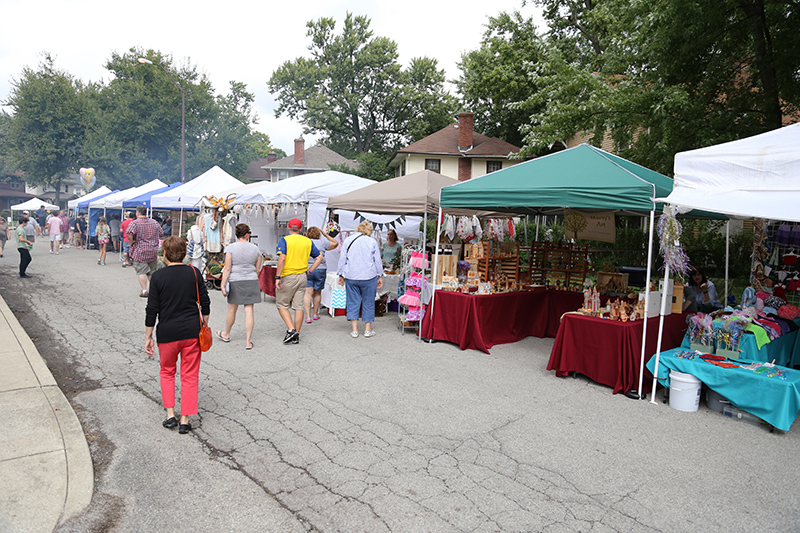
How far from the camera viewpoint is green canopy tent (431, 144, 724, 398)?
5.68 metres

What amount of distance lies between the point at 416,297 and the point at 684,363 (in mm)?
4101

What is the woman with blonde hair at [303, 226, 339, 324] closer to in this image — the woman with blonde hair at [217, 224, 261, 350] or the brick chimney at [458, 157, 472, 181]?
the woman with blonde hair at [217, 224, 261, 350]

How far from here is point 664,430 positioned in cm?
471

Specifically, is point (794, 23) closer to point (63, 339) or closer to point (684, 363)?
point (684, 363)

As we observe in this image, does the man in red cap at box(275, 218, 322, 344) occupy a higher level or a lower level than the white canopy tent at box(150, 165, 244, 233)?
lower

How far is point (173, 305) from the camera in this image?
4.21 m

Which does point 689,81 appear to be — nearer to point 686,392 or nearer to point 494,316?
point 494,316

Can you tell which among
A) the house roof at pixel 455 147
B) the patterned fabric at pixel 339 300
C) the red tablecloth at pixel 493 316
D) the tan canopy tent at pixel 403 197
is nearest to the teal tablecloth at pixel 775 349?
the red tablecloth at pixel 493 316

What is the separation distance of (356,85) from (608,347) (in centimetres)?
5093

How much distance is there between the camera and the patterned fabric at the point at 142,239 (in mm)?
10703

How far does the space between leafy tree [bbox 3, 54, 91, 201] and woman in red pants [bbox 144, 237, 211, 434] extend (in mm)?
43438

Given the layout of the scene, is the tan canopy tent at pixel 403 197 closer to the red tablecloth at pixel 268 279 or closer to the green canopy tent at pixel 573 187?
the green canopy tent at pixel 573 187

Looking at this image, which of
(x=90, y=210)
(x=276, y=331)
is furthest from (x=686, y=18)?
(x=90, y=210)

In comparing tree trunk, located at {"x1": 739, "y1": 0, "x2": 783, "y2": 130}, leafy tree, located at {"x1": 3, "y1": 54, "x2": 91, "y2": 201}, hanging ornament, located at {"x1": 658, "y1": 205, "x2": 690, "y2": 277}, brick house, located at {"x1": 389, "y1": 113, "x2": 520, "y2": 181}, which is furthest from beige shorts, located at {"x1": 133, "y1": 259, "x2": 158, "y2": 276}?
leafy tree, located at {"x1": 3, "y1": 54, "x2": 91, "y2": 201}
